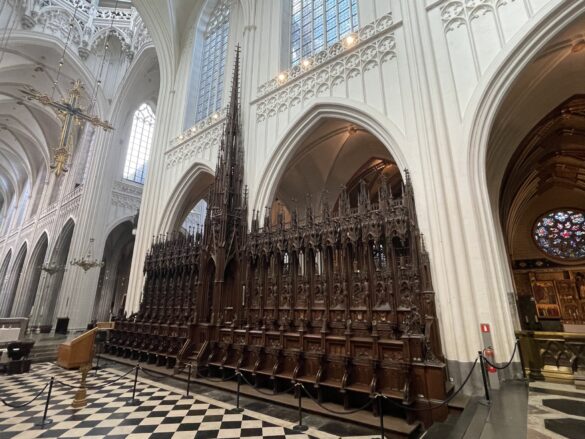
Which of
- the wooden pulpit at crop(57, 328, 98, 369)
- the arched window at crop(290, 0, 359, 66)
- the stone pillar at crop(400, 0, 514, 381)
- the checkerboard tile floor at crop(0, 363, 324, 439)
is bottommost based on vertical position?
the checkerboard tile floor at crop(0, 363, 324, 439)

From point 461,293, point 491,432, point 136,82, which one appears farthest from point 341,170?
point 136,82

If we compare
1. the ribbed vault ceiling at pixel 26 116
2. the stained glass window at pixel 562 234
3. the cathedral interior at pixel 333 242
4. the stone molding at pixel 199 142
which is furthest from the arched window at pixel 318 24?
the stained glass window at pixel 562 234

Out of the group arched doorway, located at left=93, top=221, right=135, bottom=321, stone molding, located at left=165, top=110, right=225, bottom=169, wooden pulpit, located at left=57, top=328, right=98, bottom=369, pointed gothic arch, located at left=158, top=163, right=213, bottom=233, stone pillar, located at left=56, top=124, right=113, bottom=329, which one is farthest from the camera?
arched doorway, located at left=93, top=221, right=135, bottom=321

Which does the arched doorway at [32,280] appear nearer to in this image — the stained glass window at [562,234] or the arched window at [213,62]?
the arched window at [213,62]

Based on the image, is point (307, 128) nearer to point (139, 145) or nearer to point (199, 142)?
point (199, 142)

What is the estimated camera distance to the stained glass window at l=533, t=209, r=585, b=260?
16.6 metres

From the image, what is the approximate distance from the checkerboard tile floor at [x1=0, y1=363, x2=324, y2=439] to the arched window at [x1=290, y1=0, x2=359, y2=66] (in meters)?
10.1

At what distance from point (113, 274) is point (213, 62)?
55.5ft

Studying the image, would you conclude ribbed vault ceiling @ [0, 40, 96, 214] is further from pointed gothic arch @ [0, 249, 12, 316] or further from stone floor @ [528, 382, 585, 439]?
stone floor @ [528, 382, 585, 439]

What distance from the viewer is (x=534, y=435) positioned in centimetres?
267

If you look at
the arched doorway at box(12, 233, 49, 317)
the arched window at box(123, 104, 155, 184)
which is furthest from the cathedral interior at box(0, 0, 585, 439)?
the arched doorway at box(12, 233, 49, 317)

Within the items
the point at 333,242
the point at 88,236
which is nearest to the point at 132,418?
the point at 333,242

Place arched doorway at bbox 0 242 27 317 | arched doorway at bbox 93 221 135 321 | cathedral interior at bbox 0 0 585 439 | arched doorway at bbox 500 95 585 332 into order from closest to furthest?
1. cathedral interior at bbox 0 0 585 439
2. arched doorway at bbox 500 95 585 332
3. arched doorway at bbox 93 221 135 321
4. arched doorway at bbox 0 242 27 317

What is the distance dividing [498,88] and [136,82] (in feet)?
69.9
